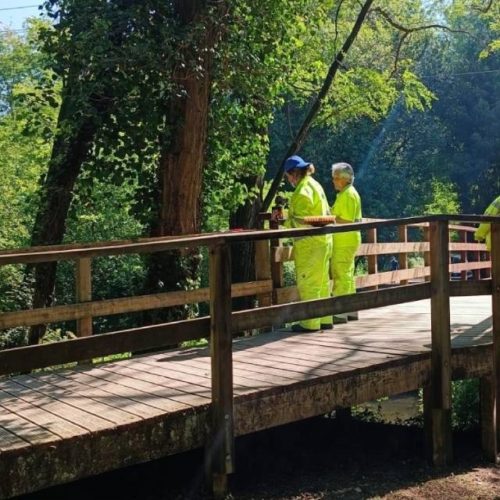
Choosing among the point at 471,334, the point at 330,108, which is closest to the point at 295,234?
the point at 471,334

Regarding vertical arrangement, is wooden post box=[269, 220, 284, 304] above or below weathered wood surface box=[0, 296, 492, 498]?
above

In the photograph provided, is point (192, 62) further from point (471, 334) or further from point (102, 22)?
point (471, 334)

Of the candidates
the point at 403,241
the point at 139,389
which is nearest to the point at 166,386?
the point at 139,389

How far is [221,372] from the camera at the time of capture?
4.59 meters

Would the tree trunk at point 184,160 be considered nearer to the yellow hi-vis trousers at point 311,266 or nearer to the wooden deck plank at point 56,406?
the yellow hi-vis trousers at point 311,266

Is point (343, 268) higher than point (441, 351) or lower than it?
higher

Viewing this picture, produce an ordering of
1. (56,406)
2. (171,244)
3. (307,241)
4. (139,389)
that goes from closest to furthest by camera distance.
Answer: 1. (171,244)
2. (56,406)
3. (139,389)
4. (307,241)

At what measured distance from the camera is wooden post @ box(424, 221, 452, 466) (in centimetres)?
593

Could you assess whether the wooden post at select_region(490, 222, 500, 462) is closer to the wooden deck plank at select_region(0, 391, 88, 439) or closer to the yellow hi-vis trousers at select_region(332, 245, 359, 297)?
the yellow hi-vis trousers at select_region(332, 245, 359, 297)

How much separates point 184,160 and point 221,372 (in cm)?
436

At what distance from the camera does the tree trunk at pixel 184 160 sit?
8531mm

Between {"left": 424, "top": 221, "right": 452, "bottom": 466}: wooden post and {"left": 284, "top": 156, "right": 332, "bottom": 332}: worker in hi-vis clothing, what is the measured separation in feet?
4.68

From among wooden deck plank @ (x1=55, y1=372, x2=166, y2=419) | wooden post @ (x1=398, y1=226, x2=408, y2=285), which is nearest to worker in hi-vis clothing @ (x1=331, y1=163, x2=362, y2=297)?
wooden deck plank @ (x1=55, y1=372, x2=166, y2=419)

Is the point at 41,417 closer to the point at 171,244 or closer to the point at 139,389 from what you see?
the point at 139,389
